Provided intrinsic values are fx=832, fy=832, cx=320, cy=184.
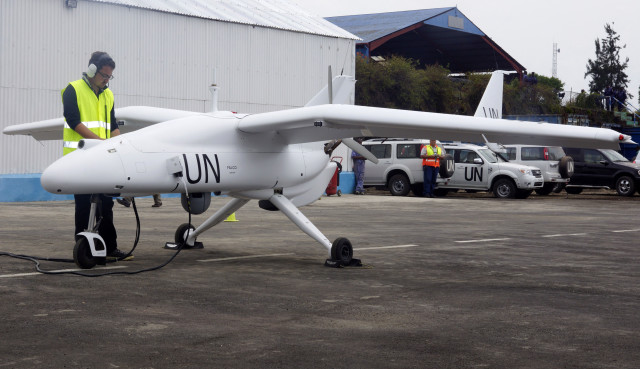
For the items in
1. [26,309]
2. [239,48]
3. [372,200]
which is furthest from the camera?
[239,48]

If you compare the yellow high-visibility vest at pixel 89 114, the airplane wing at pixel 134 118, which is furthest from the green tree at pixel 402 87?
the yellow high-visibility vest at pixel 89 114

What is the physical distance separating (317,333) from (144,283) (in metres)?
2.37

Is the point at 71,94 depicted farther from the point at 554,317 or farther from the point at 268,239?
the point at 554,317

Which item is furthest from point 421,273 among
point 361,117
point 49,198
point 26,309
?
point 49,198

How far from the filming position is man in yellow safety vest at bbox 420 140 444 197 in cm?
2603

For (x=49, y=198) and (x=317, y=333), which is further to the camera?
(x=49, y=198)

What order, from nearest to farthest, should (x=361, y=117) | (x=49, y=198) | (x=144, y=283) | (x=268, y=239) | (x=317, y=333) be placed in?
(x=317, y=333) → (x=144, y=283) → (x=361, y=117) → (x=268, y=239) → (x=49, y=198)

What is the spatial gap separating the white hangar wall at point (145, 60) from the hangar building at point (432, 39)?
1384 cm

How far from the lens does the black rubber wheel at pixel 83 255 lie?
7734mm

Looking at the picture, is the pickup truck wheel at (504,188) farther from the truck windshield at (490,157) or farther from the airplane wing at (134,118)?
the airplane wing at (134,118)

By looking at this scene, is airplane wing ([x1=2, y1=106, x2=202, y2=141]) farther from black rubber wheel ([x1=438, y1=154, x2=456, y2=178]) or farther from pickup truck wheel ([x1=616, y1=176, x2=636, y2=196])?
pickup truck wheel ([x1=616, y1=176, x2=636, y2=196])

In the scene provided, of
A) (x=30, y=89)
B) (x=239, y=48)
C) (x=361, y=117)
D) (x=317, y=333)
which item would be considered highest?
(x=239, y=48)

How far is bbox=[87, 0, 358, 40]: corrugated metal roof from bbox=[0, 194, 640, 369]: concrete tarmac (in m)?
14.0

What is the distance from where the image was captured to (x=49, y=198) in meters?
21.1
